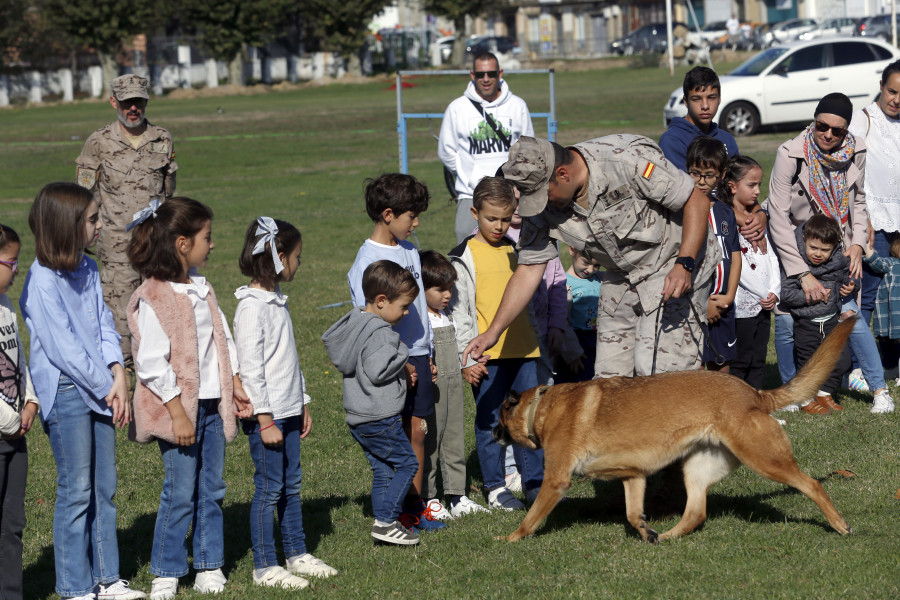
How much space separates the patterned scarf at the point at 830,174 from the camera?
22.6 ft

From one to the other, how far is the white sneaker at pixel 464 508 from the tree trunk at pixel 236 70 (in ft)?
203

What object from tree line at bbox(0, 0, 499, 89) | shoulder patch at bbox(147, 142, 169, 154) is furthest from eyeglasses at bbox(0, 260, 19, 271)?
tree line at bbox(0, 0, 499, 89)

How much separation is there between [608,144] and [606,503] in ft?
6.66

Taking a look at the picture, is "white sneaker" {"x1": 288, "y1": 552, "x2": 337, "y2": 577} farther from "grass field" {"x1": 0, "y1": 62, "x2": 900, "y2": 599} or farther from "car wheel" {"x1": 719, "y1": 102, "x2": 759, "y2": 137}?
"car wheel" {"x1": 719, "y1": 102, "x2": 759, "y2": 137}

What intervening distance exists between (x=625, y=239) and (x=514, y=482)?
6.10ft

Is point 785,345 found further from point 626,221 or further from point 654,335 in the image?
point 626,221

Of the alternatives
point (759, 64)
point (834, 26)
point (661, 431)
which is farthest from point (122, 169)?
point (834, 26)

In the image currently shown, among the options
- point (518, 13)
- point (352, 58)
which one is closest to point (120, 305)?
point (352, 58)

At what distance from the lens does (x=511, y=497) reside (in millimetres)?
5859

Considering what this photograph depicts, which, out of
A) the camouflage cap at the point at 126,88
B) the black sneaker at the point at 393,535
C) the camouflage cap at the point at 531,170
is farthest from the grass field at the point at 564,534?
the camouflage cap at the point at 126,88

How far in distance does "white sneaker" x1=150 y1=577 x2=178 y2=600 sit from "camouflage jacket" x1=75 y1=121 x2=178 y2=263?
4.28 meters

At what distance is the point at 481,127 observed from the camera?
8.91 metres

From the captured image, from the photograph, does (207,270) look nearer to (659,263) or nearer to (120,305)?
(120,305)

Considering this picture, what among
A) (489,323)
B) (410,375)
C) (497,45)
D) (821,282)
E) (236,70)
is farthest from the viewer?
(497,45)
